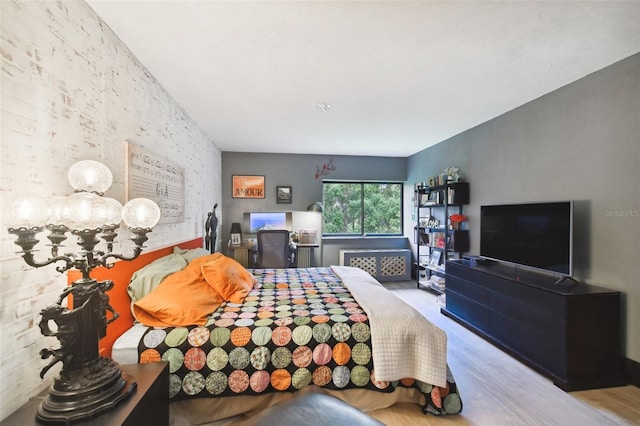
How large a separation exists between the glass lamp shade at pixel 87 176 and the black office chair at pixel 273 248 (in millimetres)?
2874

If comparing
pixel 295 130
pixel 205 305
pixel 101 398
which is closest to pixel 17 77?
pixel 101 398

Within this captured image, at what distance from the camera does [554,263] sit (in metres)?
2.50

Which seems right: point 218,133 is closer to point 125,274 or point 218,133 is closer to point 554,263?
point 125,274

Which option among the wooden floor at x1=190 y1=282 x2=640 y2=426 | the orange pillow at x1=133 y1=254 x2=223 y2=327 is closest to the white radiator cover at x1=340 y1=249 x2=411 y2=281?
the wooden floor at x1=190 y1=282 x2=640 y2=426

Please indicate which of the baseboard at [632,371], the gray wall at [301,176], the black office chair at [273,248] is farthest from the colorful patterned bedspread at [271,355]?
the gray wall at [301,176]

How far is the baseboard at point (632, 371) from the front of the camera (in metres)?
2.10

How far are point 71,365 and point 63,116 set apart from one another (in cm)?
119

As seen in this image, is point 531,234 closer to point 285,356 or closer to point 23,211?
point 285,356

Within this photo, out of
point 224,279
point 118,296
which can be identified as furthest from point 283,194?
point 118,296

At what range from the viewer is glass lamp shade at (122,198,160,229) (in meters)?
1.33

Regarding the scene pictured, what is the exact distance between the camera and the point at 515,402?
1994 millimetres

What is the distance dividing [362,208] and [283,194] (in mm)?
1742

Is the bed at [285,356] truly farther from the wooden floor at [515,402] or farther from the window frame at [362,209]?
the window frame at [362,209]

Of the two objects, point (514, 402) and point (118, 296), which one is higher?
point (118, 296)
